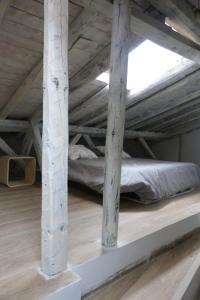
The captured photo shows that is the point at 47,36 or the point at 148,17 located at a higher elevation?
the point at 148,17

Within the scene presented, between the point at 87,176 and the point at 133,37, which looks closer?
the point at 133,37

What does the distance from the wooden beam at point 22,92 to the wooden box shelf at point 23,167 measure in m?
0.71

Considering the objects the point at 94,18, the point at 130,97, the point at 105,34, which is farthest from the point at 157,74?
the point at 94,18

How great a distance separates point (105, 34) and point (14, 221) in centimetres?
202

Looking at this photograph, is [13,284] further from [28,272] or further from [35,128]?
[35,128]

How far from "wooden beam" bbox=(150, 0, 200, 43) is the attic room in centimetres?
1

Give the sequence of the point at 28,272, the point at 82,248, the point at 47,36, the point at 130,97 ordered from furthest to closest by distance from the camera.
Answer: the point at 130,97
the point at 82,248
the point at 28,272
the point at 47,36

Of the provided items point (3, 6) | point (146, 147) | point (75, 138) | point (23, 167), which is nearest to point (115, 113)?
point (3, 6)

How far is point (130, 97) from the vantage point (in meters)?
3.75

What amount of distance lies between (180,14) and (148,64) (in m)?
1.19

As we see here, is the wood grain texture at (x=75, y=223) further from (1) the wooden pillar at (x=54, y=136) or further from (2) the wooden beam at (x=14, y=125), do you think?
(2) the wooden beam at (x=14, y=125)

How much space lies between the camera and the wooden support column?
175cm

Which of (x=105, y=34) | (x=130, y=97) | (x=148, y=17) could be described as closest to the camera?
(x=148, y=17)

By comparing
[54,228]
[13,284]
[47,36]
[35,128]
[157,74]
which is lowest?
[13,284]
